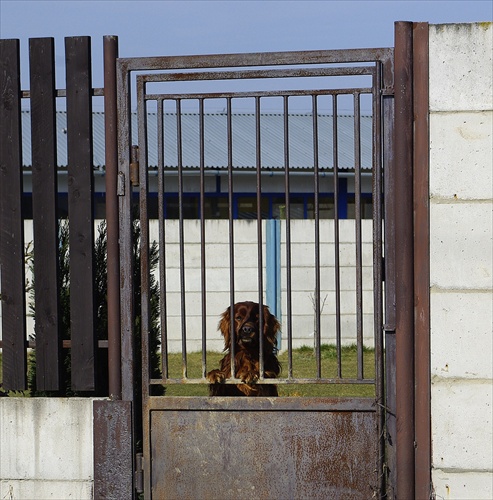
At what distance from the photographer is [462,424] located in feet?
14.6

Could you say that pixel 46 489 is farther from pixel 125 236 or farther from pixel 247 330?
pixel 247 330

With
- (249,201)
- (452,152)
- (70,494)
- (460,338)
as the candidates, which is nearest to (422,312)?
(460,338)

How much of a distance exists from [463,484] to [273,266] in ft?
33.1

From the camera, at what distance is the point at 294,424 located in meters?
4.64

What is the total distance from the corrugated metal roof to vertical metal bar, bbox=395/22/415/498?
18445 mm

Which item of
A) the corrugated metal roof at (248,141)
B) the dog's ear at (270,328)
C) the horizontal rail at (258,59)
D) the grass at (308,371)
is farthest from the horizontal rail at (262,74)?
the corrugated metal roof at (248,141)

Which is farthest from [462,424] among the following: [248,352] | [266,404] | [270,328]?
[270,328]

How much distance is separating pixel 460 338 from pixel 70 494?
2.14 m

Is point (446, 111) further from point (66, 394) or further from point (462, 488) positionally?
point (66, 394)

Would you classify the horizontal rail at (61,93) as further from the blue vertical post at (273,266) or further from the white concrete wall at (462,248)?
the blue vertical post at (273,266)

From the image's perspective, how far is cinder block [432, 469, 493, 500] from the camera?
14.7 ft

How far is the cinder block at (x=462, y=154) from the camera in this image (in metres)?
4.42

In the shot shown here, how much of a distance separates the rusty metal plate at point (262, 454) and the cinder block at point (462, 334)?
49 centimetres

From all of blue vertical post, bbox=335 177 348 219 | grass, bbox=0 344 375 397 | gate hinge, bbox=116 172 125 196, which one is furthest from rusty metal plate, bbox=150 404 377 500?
blue vertical post, bbox=335 177 348 219
